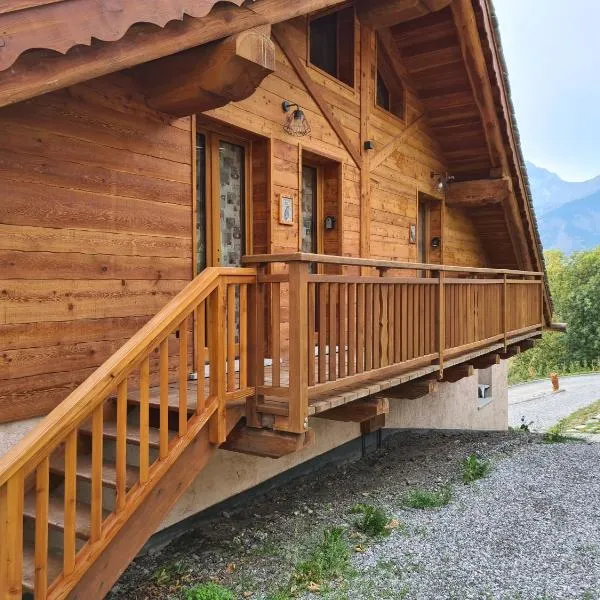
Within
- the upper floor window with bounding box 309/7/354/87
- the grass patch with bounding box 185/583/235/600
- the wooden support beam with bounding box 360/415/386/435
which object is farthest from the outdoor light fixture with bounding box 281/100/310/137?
the grass patch with bounding box 185/583/235/600

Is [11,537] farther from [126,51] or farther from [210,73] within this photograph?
[210,73]

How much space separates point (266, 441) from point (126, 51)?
2643 millimetres

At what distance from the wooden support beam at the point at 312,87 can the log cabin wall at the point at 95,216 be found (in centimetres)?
6

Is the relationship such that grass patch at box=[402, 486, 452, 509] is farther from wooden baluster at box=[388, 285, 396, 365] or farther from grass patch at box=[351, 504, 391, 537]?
wooden baluster at box=[388, 285, 396, 365]

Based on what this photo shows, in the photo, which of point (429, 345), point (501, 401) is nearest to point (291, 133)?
point (429, 345)

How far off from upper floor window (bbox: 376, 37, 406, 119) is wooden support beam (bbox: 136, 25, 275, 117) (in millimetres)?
4653

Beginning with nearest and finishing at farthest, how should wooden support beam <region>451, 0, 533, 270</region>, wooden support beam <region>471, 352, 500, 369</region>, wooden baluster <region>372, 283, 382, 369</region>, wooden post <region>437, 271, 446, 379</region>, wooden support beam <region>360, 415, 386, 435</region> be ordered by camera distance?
wooden baluster <region>372, 283, 382, 369</region> < wooden post <region>437, 271, 446, 379</region> < wooden support beam <region>360, 415, 386, 435</region> < wooden support beam <region>451, 0, 533, 270</region> < wooden support beam <region>471, 352, 500, 369</region>

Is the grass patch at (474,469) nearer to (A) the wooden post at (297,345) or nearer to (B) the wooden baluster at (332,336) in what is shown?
(B) the wooden baluster at (332,336)

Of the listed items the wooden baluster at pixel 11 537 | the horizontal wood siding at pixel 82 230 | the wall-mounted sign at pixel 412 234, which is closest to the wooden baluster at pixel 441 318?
the horizontal wood siding at pixel 82 230

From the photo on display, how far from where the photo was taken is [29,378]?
3.97 meters

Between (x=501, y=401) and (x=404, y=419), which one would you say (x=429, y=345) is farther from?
(x=501, y=401)

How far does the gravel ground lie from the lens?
4273 millimetres

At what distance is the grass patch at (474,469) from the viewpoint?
7.05 m

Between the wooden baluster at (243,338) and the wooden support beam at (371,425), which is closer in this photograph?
the wooden baluster at (243,338)
